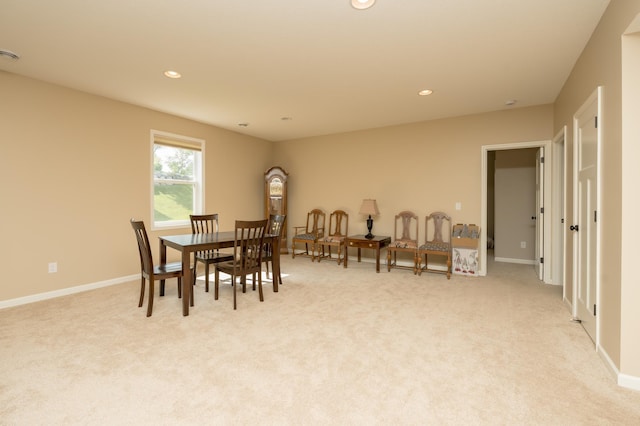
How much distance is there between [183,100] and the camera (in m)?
4.25

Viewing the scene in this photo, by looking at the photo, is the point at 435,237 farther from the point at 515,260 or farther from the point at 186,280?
the point at 186,280

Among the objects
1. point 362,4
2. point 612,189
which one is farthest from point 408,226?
point 362,4

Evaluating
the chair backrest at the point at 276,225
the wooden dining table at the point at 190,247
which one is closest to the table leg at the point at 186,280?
the wooden dining table at the point at 190,247

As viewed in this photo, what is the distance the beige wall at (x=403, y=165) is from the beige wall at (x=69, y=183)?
2.54m

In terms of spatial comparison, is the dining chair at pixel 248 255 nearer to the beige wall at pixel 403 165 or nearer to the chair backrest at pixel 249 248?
the chair backrest at pixel 249 248

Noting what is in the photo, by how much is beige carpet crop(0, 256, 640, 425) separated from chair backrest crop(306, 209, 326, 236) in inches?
108

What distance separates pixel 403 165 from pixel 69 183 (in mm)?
4805

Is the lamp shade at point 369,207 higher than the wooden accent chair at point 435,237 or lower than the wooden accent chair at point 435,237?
higher

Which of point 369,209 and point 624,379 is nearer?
point 624,379

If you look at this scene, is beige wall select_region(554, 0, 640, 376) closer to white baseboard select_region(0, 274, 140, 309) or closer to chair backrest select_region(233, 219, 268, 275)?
chair backrest select_region(233, 219, 268, 275)

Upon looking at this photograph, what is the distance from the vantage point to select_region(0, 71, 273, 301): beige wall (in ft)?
11.3

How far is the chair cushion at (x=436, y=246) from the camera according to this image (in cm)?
475

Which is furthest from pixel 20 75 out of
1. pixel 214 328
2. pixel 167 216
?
pixel 214 328

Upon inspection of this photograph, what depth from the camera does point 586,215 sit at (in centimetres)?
268
